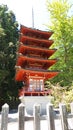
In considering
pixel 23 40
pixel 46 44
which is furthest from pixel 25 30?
pixel 46 44

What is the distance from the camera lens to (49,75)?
17.8 metres

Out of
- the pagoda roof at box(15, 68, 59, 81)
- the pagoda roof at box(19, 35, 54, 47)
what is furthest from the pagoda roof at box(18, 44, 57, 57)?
the pagoda roof at box(15, 68, 59, 81)

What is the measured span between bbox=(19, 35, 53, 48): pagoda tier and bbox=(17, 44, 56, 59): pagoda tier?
124 cm

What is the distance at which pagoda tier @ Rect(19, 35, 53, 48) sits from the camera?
1942cm

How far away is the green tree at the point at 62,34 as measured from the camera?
58.1ft

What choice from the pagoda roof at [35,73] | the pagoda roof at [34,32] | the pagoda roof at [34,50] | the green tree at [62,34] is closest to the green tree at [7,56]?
the pagoda roof at [34,32]

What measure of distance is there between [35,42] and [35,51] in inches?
58.5

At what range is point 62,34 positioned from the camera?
18.1 meters

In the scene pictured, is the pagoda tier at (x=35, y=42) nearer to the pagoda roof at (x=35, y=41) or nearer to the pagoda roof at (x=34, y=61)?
the pagoda roof at (x=35, y=41)

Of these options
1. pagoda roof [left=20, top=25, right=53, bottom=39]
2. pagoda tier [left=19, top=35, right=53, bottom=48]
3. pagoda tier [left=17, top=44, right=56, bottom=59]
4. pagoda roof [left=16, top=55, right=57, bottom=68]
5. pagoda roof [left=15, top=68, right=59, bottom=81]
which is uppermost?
pagoda roof [left=20, top=25, right=53, bottom=39]

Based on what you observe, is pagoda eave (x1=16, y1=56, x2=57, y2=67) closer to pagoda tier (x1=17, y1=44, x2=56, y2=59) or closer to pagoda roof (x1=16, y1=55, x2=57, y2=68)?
pagoda roof (x1=16, y1=55, x2=57, y2=68)

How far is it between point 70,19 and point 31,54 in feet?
16.8

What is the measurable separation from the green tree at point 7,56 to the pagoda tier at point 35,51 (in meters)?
4.69

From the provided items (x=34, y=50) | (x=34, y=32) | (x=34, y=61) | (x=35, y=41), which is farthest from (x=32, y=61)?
(x=34, y=32)
